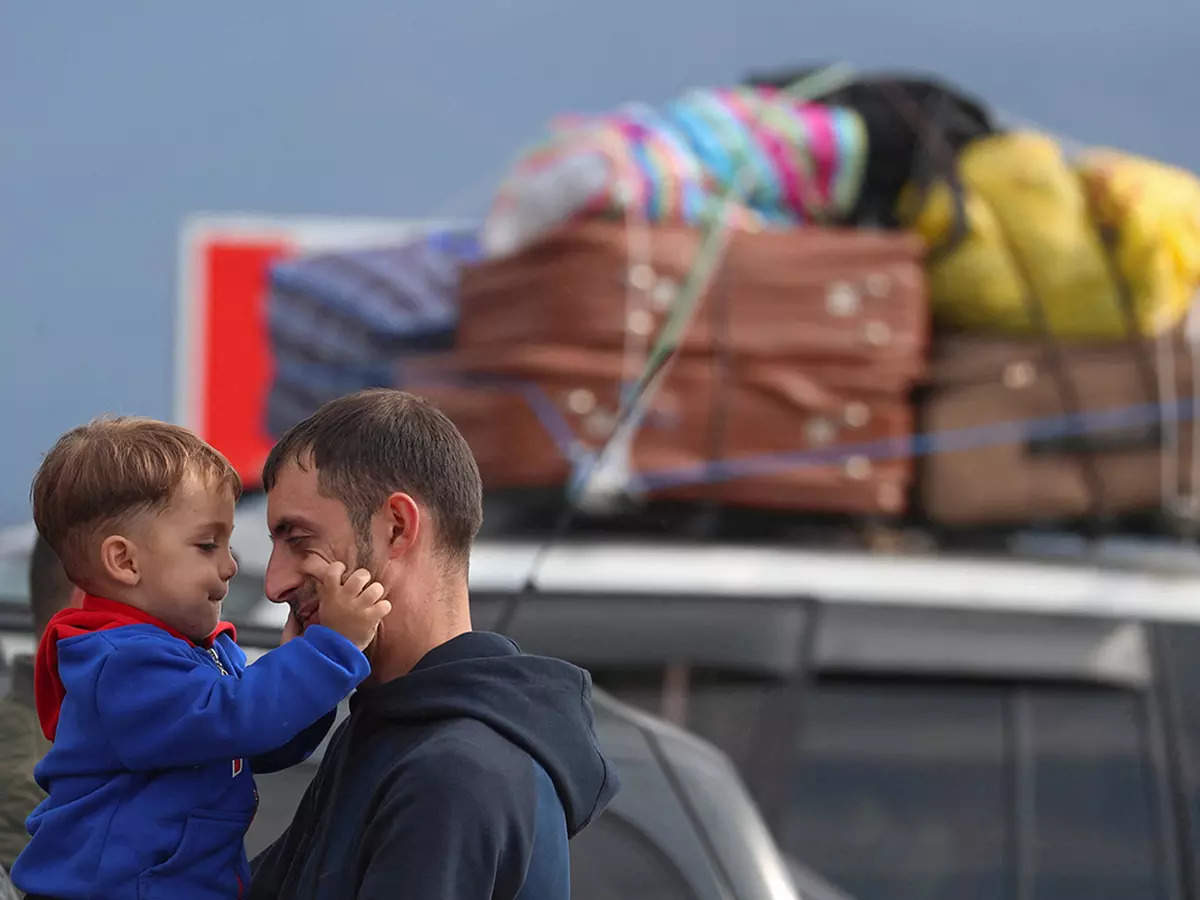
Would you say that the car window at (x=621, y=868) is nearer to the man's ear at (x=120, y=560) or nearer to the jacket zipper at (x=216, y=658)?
the jacket zipper at (x=216, y=658)

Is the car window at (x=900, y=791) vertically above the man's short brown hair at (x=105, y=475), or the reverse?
the man's short brown hair at (x=105, y=475)

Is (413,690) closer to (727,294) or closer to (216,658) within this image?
(216,658)

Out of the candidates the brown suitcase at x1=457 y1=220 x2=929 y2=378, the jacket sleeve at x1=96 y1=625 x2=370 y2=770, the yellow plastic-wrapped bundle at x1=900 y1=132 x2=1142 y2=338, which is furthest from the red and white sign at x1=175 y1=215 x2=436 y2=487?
the jacket sleeve at x1=96 y1=625 x2=370 y2=770

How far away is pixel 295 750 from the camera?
4.40 feet

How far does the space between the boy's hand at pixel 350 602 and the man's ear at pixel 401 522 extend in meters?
0.03

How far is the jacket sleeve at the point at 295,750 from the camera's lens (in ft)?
4.36

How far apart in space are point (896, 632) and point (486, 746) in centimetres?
226

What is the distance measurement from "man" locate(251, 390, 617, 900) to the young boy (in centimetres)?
3

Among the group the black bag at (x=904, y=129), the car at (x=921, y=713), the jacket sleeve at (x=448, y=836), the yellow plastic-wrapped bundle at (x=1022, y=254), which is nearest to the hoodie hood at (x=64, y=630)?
the jacket sleeve at (x=448, y=836)

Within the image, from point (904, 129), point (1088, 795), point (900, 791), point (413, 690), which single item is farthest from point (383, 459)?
point (904, 129)

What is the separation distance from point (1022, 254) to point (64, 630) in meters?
2.81

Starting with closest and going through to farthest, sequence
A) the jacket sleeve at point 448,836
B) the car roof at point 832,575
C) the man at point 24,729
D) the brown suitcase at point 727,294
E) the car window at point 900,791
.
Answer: the jacket sleeve at point 448,836 < the man at point 24,729 < the car window at point 900,791 < the car roof at point 832,575 < the brown suitcase at point 727,294

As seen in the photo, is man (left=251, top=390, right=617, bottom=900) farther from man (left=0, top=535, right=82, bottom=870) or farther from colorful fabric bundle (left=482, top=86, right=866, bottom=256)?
colorful fabric bundle (left=482, top=86, right=866, bottom=256)

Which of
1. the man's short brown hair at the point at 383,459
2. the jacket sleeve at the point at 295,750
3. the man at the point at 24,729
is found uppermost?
the man's short brown hair at the point at 383,459
